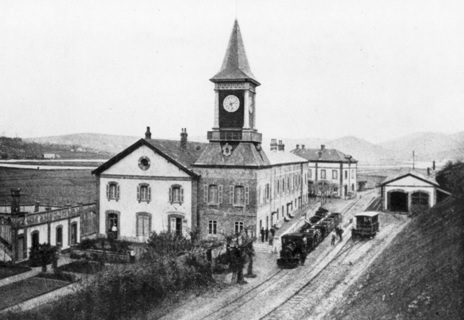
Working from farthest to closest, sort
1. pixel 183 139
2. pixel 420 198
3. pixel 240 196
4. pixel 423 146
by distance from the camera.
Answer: pixel 423 146
pixel 420 198
pixel 183 139
pixel 240 196

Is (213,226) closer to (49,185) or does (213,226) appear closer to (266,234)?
(266,234)

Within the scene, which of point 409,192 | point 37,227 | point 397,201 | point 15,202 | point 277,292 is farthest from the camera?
point 397,201

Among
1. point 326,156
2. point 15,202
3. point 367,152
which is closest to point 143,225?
point 15,202

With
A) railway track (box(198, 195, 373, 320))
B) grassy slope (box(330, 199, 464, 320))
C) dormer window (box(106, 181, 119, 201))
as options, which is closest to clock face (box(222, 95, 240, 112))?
dormer window (box(106, 181, 119, 201))

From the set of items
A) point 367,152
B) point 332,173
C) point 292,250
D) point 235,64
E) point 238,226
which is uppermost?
point 235,64

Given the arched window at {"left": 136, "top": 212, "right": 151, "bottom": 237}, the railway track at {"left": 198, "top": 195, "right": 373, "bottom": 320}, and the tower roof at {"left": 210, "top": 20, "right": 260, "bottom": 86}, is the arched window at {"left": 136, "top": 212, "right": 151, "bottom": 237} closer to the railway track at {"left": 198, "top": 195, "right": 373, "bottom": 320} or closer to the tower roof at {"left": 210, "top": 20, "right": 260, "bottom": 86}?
the tower roof at {"left": 210, "top": 20, "right": 260, "bottom": 86}

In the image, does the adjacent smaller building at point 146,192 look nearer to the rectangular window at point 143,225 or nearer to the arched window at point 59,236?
the rectangular window at point 143,225

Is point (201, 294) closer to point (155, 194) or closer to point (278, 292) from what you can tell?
point (278, 292)
